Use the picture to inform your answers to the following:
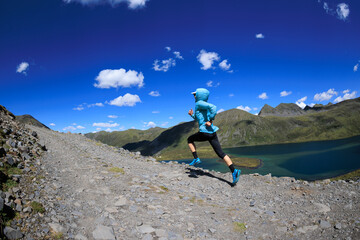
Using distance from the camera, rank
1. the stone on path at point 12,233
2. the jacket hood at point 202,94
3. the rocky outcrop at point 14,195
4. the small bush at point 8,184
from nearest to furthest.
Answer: the stone on path at point 12,233 < the rocky outcrop at point 14,195 < the small bush at point 8,184 < the jacket hood at point 202,94

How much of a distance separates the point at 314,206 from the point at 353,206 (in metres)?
1.15

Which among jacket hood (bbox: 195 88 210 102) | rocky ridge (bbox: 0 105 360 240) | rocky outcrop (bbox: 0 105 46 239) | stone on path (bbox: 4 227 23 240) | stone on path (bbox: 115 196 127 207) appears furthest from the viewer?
jacket hood (bbox: 195 88 210 102)

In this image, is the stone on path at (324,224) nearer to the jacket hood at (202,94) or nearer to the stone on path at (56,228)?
the jacket hood at (202,94)

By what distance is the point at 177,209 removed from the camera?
692 centimetres

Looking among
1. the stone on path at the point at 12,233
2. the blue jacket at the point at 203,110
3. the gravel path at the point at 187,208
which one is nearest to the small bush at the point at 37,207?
the gravel path at the point at 187,208

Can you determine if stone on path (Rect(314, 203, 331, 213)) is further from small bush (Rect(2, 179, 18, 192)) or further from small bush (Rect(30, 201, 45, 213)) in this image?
small bush (Rect(2, 179, 18, 192))

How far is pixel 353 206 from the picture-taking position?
6.68 metres

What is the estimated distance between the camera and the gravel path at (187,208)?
5332 mm

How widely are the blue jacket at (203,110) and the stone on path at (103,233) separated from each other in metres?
5.93

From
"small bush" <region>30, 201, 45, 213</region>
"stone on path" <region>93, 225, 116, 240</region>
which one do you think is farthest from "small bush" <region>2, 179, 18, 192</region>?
"stone on path" <region>93, 225, 116, 240</region>

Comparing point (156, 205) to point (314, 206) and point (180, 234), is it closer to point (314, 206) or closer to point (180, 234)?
point (180, 234)

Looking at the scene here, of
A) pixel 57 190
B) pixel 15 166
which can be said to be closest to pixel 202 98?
pixel 57 190

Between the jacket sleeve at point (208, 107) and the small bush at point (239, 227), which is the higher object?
the jacket sleeve at point (208, 107)

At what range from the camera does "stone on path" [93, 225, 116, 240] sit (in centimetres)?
489
